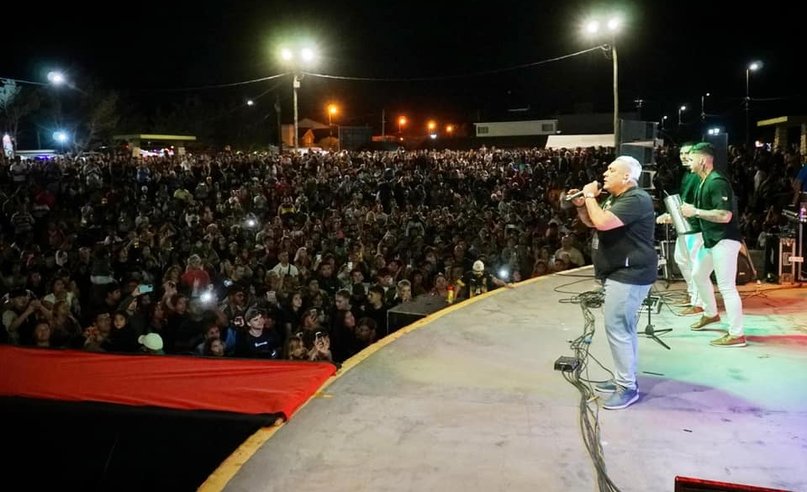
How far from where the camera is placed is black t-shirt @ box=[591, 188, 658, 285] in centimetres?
391

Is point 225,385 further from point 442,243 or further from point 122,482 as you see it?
point 442,243

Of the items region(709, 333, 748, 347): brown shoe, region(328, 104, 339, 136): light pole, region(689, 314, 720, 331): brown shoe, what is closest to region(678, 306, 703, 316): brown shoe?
region(689, 314, 720, 331): brown shoe

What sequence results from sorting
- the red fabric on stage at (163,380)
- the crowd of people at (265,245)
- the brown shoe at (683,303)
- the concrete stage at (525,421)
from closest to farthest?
the concrete stage at (525,421) → the red fabric on stage at (163,380) → the brown shoe at (683,303) → the crowd of people at (265,245)

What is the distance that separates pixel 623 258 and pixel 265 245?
25.6 ft

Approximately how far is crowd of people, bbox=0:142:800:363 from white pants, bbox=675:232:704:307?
1643 mm

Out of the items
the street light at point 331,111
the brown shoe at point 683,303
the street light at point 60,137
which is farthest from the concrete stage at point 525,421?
the street light at point 331,111

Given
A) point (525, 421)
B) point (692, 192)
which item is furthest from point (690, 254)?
point (525, 421)

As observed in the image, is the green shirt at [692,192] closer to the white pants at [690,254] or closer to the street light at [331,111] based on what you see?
the white pants at [690,254]

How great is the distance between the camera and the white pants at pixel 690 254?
5.62 m

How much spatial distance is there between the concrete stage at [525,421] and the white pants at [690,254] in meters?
0.52

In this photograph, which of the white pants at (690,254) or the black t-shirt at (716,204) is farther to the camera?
the white pants at (690,254)

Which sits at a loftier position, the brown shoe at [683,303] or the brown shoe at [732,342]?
the brown shoe at [683,303]

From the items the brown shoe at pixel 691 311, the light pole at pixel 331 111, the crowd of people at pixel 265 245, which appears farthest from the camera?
the light pole at pixel 331 111

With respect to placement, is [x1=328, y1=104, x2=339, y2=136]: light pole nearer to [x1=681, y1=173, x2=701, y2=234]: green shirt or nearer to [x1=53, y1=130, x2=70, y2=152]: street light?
[x1=53, y1=130, x2=70, y2=152]: street light
